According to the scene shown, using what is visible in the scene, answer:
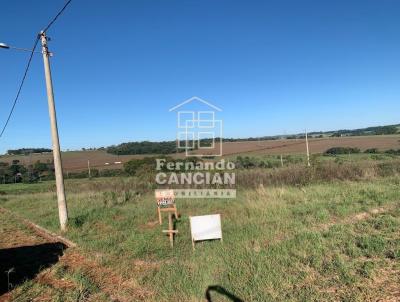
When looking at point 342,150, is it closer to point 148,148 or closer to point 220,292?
point 148,148

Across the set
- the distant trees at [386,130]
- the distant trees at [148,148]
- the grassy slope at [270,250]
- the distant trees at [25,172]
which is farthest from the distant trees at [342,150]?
the distant trees at [25,172]

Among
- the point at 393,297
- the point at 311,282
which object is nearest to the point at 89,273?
Result: the point at 311,282

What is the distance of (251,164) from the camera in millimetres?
29844

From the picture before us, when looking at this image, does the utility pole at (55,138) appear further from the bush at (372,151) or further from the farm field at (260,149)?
the bush at (372,151)

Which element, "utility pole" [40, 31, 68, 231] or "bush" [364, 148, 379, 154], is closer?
"utility pole" [40, 31, 68, 231]

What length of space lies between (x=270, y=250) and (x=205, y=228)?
145 cm

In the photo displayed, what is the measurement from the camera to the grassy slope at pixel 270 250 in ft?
15.9

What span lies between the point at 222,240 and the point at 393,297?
3.63 m

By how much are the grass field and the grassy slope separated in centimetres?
2

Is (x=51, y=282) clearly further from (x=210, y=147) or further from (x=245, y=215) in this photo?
(x=210, y=147)

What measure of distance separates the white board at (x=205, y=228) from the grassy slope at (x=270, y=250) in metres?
0.20

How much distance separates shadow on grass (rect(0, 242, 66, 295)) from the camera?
5887 mm

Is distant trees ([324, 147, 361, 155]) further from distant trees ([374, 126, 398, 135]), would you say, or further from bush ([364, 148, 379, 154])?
distant trees ([374, 126, 398, 135])

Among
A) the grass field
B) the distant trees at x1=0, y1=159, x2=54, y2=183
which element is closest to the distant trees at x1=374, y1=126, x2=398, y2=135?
the grass field
